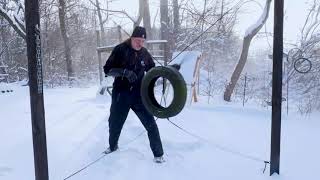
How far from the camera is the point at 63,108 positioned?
29.3 ft

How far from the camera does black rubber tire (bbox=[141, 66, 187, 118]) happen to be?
15.3 feet

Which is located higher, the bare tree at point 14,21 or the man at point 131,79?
the bare tree at point 14,21

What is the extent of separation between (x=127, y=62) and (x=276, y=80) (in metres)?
1.73

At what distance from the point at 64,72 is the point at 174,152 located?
18.4 m

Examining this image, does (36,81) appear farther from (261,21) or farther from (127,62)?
(261,21)

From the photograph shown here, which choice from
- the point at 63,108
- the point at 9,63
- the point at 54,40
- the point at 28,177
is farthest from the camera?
the point at 54,40

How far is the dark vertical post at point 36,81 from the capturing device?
3455 millimetres

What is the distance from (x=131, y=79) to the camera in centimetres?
479

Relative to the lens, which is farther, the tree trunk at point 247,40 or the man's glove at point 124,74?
the tree trunk at point 247,40

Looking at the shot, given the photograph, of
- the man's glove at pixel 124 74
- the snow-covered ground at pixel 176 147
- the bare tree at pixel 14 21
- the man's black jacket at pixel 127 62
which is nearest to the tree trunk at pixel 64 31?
the bare tree at pixel 14 21

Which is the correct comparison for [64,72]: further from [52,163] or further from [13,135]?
[52,163]

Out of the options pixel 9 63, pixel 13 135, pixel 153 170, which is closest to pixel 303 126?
pixel 153 170

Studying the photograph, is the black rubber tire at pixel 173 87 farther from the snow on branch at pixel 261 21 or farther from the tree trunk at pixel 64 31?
the tree trunk at pixel 64 31

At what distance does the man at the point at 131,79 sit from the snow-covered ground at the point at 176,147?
0.37 meters
